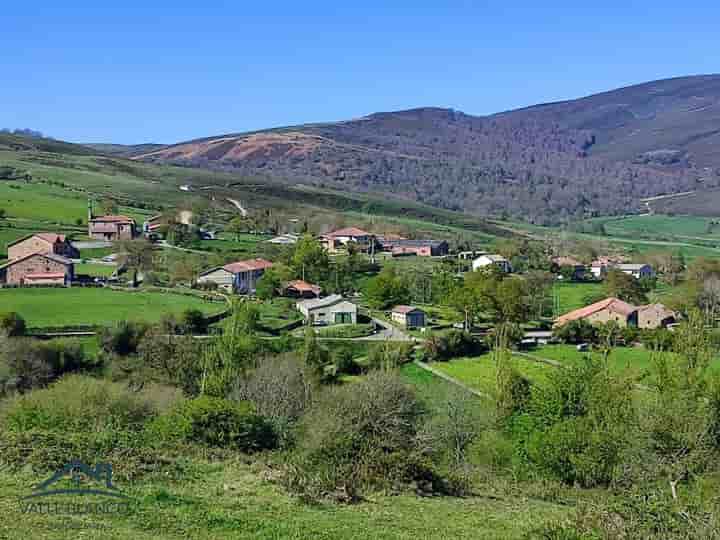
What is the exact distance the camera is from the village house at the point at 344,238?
72.4 metres

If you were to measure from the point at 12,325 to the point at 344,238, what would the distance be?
42170 mm

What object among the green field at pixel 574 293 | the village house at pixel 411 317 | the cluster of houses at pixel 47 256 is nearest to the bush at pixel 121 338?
the cluster of houses at pixel 47 256

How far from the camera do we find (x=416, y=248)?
73.1m

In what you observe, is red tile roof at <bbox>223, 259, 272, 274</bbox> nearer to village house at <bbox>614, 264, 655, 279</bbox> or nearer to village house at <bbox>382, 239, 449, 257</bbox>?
village house at <bbox>382, 239, 449, 257</bbox>

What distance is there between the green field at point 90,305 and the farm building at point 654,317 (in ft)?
77.0

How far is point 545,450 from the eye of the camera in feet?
56.4

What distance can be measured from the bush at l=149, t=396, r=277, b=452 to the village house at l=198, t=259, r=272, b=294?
3584cm

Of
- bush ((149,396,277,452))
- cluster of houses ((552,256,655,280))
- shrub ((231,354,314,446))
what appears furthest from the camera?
cluster of houses ((552,256,655,280))

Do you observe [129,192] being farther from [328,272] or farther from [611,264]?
[611,264]

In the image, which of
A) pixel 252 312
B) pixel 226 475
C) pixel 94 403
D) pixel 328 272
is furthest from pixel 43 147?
pixel 226 475

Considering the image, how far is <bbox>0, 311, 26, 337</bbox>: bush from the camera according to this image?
34000 millimetres

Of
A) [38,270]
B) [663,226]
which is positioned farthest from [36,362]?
[663,226]

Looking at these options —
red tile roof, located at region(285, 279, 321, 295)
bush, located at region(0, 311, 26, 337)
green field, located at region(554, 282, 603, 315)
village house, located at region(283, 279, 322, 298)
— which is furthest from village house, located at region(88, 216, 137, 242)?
green field, located at region(554, 282, 603, 315)
